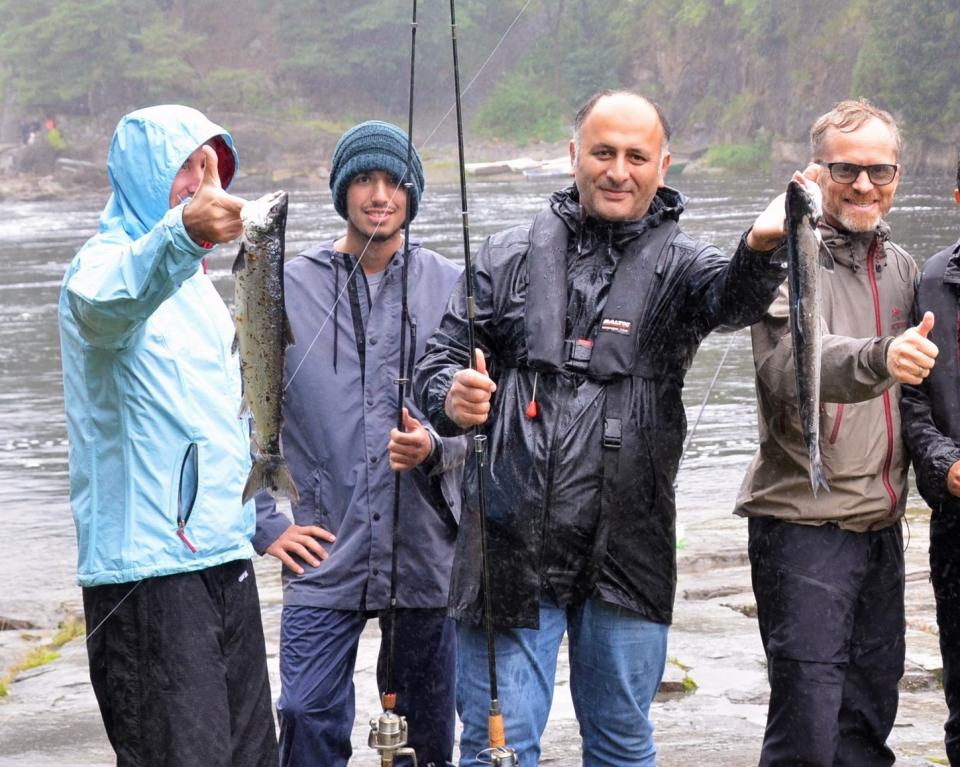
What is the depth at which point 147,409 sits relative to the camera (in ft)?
11.8

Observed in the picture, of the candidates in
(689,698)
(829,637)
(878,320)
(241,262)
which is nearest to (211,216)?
(241,262)

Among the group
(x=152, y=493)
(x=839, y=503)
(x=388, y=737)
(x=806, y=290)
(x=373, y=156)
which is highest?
(x=373, y=156)

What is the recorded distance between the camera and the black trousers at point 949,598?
4207mm

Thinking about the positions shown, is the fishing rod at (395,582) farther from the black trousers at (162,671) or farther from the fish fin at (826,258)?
the fish fin at (826,258)

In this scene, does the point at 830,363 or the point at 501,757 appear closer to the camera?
the point at 501,757

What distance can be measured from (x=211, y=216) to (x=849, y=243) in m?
1.82

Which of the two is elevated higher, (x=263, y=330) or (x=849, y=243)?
(x=849, y=243)

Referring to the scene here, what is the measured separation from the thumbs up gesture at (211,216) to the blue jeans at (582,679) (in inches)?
46.7

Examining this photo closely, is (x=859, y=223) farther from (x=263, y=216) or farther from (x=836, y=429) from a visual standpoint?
(x=263, y=216)

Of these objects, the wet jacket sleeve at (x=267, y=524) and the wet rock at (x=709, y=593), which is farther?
the wet rock at (x=709, y=593)

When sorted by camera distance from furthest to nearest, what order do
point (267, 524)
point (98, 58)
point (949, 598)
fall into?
point (98, 58), point (267, 524), point (949, 598)

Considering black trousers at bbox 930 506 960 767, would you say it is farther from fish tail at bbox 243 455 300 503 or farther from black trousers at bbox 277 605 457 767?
fish tail at bbox 243 455 300 503

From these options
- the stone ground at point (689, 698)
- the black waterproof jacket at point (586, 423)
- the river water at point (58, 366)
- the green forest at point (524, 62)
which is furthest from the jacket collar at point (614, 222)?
the green forest at point (524, 62)

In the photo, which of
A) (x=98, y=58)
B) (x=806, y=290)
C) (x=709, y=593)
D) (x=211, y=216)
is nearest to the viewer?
(x=806, y=290)
